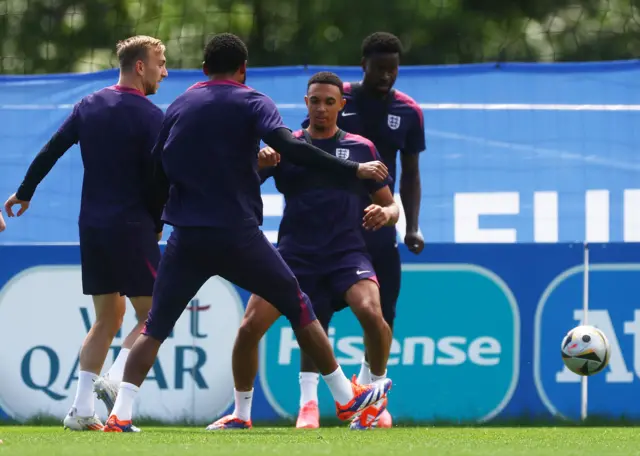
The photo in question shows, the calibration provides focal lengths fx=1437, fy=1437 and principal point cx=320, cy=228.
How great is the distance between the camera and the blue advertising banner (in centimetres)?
959

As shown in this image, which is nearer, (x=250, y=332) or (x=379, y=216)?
(x=379, y=216)

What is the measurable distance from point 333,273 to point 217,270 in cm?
119

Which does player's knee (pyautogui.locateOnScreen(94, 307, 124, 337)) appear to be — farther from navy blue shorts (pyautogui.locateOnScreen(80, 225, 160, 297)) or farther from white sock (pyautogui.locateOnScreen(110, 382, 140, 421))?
white sock (pyautogui.locateOnScreen(110, 382, 140, 421))

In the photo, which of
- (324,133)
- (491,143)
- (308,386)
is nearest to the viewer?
(324,133)

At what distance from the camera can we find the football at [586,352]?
8.61 meters

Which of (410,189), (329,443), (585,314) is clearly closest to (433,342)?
(585,314)

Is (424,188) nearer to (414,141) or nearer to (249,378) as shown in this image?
(414,141)

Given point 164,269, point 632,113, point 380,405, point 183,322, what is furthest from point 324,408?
point 632,113

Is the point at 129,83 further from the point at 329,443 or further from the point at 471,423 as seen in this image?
the point at 471,423

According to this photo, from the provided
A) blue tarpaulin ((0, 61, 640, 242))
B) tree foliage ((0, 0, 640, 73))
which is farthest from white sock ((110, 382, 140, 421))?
tree foliage ((0, 0, 640, 73))

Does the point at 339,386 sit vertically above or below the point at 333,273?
below

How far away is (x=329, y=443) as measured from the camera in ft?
21.3

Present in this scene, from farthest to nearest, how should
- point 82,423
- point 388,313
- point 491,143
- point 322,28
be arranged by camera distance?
point 322,28 → point 491,143 → point 388,313 → point 82,423

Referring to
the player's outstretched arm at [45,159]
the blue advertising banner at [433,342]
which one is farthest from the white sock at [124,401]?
the blue advertising banner at [433,342]
